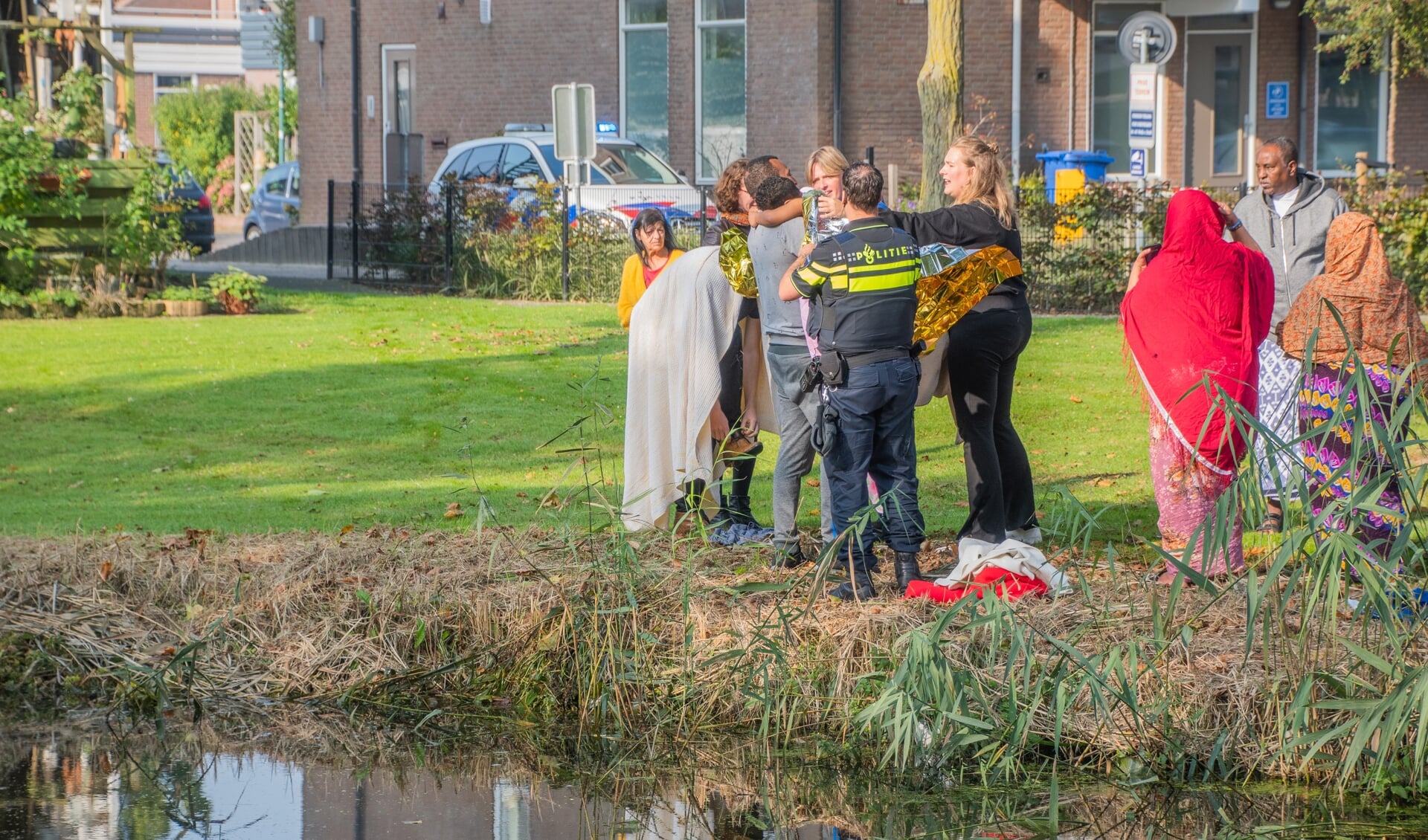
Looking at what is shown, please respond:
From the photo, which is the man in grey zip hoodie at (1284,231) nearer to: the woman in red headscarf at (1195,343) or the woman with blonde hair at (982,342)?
the woman in red headscarf at (1195,343)

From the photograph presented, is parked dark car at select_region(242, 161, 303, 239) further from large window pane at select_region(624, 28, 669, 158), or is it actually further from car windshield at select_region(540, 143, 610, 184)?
car windshield at select_region(540, 143, 610, 184)

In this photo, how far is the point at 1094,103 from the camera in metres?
24.0

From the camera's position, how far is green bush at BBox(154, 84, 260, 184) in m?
46.8

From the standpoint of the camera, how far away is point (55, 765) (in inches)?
215

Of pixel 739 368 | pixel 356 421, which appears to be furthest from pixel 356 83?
pixel 739 368

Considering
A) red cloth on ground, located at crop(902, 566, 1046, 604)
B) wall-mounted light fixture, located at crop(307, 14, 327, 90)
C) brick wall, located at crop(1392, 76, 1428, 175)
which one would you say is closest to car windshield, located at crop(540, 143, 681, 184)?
wall-mounted light fixture, located at crop(307, 14, 327, 90)

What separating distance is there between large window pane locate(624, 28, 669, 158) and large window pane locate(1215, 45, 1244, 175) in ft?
27.1

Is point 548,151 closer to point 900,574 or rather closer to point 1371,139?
point 1371,139

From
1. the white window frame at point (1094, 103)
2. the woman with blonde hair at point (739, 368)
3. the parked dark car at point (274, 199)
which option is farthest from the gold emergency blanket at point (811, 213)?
the parked dark car at point (274, 199)

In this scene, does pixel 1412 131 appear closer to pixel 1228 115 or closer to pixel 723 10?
pixel 1228 115

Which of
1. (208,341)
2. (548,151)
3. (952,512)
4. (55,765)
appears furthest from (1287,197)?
(548,151)

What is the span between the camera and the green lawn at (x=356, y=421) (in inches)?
349

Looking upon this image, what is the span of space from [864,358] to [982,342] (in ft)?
2.90

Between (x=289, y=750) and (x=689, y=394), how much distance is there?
2612 millimetres
